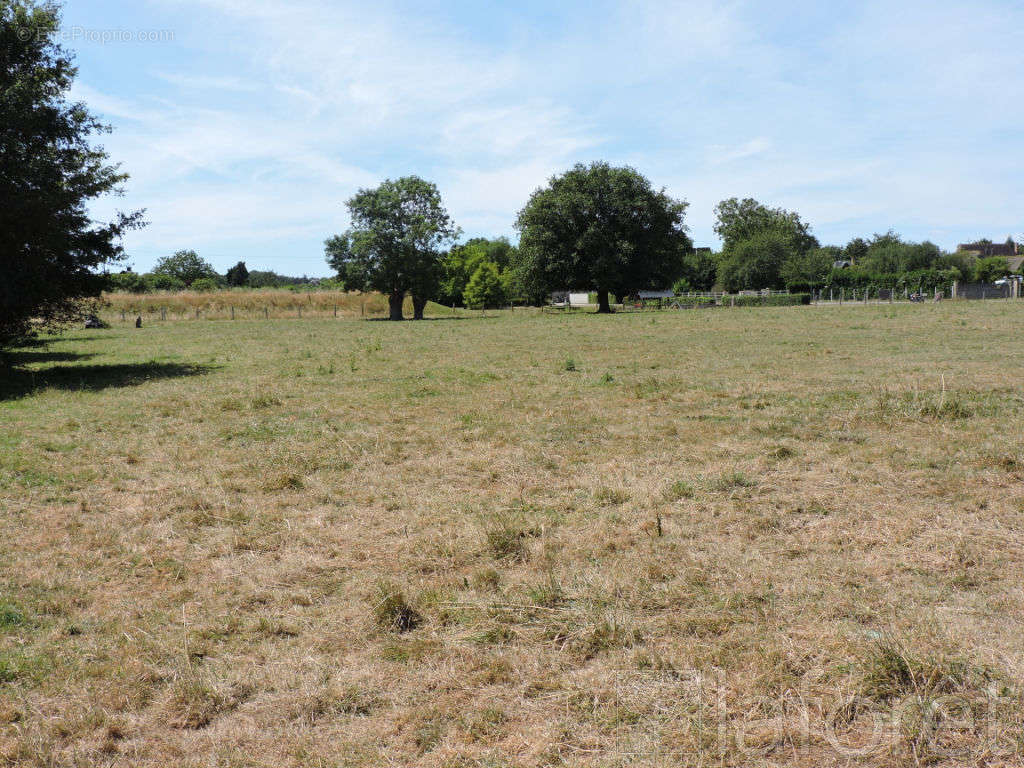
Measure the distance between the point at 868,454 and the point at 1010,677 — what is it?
5070 millimetres

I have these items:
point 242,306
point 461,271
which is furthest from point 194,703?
point 461,271

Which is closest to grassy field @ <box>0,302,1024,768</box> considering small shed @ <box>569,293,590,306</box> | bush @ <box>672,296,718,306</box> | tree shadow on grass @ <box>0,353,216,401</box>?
tree shadow on grass @ <box>0,353,216,401</box>

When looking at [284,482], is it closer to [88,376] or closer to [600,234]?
[88,376]

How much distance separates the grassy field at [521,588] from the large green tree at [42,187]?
8.12 meters

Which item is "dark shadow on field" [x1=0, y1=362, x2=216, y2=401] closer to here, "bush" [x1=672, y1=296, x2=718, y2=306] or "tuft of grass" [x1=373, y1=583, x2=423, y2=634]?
"tuft of grass" [x1=373, y1=583, x2=423, y2=634]

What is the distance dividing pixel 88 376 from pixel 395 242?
45988 millimetres

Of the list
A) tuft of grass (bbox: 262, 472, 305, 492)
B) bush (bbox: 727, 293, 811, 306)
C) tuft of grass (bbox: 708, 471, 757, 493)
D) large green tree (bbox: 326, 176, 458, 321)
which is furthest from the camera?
bush (bbox: 727, 293, 811, 306)

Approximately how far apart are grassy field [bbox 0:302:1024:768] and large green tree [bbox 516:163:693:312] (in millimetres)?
53636

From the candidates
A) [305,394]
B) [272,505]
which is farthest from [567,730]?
[305,394]

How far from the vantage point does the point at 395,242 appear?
62.9 m

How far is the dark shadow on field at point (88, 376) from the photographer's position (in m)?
16.2

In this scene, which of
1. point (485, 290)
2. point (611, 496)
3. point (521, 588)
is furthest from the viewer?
point (485, 290)

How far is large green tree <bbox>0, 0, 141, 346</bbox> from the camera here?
663 inches

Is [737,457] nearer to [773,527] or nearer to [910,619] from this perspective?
[773,527]
